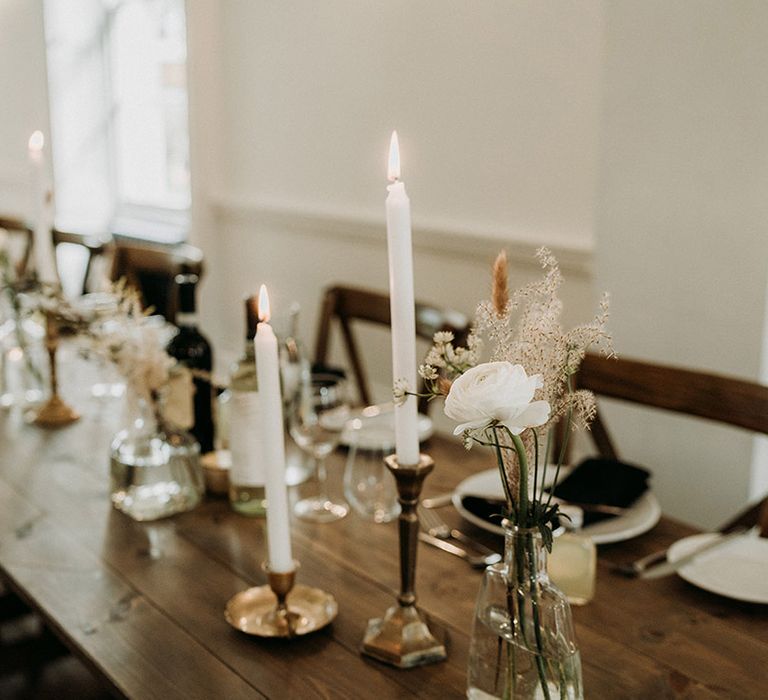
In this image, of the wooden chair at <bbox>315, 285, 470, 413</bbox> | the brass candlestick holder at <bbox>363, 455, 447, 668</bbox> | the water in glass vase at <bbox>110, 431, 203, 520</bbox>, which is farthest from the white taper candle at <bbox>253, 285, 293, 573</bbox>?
the wooden chair at <bbox>315, 285, 470, 413</bbox>

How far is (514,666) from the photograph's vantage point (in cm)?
85

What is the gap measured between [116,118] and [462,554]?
3928 mm

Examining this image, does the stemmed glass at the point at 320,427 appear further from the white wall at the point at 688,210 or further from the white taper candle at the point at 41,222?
the white wall at the point at 688,210

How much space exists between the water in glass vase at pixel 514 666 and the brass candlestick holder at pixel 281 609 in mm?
255

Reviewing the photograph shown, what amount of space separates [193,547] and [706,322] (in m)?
1.12

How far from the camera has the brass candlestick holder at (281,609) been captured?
1.07 metres

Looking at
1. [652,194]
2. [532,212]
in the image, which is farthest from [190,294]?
[532,212]

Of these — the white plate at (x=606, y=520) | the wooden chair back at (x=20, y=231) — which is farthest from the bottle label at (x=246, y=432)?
the wooden chair back at (x=20, y=231)

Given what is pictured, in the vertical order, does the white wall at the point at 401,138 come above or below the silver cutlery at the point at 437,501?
above

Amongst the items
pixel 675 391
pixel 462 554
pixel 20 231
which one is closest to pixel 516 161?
pixel 675 391

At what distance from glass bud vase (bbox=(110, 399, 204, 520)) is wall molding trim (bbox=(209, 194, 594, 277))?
1294 millimetres

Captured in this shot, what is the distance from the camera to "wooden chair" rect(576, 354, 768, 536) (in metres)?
1.49

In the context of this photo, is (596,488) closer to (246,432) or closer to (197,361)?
(246,432)

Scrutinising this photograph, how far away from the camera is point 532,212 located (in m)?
2.59
